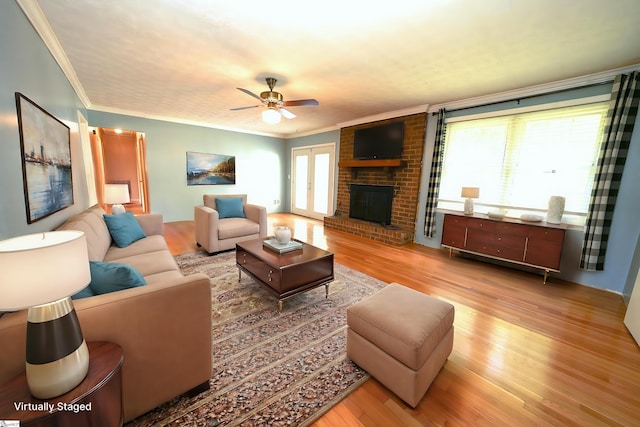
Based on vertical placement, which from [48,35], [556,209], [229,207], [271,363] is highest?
[48,35]

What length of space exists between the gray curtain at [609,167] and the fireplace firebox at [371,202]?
265 centimetres

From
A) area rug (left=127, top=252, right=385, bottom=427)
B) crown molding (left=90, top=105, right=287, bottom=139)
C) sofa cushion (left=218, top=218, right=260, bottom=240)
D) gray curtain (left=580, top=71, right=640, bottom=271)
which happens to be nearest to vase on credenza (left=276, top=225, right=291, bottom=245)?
area rug (left=127, top=252, right=385, bottom=427)

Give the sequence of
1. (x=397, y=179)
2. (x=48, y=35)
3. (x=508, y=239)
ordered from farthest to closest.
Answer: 1. (x=397, y=179)
2. (x=508, y=239)
3. (x=48, y=35)

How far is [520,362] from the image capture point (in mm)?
1685

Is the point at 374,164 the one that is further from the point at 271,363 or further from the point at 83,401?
the point at 83,401

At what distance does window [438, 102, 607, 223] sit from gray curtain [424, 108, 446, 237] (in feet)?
0.52

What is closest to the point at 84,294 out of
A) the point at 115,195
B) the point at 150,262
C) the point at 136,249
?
the point at 150,262

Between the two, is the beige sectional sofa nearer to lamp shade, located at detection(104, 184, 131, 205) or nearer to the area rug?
the area rug

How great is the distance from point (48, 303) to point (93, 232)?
1.78 m

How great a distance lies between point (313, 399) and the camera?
1357 mm

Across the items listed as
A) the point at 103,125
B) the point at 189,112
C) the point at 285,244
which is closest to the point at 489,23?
the point at 285,244

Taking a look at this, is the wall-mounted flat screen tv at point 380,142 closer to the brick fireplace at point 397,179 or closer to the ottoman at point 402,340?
the brick fireplace at point 397,179

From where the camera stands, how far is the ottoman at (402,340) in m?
1.29

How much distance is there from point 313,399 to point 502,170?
378 centimetres
